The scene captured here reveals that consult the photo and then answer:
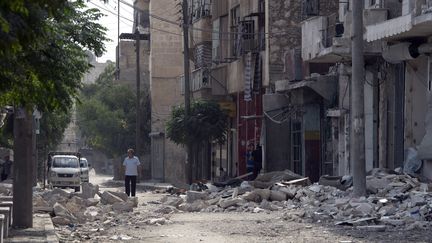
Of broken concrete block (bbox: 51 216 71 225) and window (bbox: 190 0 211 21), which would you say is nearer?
broken concrete block (bbox: 51 216 71 225)

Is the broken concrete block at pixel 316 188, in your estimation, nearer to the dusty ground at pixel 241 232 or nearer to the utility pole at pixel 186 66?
the dusty ground at pixel 241 232

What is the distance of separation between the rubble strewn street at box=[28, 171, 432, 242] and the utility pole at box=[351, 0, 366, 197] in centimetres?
48

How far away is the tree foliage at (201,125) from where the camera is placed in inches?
1988

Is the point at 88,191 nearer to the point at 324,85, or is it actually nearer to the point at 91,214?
the point at 91,214

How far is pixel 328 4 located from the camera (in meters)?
41.6

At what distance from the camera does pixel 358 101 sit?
24906 millimetres

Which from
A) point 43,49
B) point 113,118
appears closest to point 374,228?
point 43,49

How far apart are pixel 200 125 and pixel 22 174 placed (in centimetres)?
3155

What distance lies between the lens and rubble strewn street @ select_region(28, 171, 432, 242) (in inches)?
746

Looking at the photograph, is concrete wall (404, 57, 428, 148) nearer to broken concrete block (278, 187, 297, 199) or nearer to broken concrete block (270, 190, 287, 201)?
broken concrete block (278, 187, 297, 199)

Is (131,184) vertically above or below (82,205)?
above

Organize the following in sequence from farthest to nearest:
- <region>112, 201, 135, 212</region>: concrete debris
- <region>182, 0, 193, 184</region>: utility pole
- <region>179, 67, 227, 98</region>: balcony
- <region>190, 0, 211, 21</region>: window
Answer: <region>190, 0, 211, 21</region>: window
<region>179, 67, 227, 98</region>: balcony
<region>182, 0, 193, 184</region>: utility pole
<region>112, 201, 135, 212</region>: concrete debris

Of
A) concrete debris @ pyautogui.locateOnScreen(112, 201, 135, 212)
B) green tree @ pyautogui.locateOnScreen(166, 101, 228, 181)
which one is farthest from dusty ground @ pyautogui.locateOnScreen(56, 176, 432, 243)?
green tree @ pyautogui.locateOnScreen(166, 101, 228, 181)

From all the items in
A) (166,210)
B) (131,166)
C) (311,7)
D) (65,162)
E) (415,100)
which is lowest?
(166,210)
